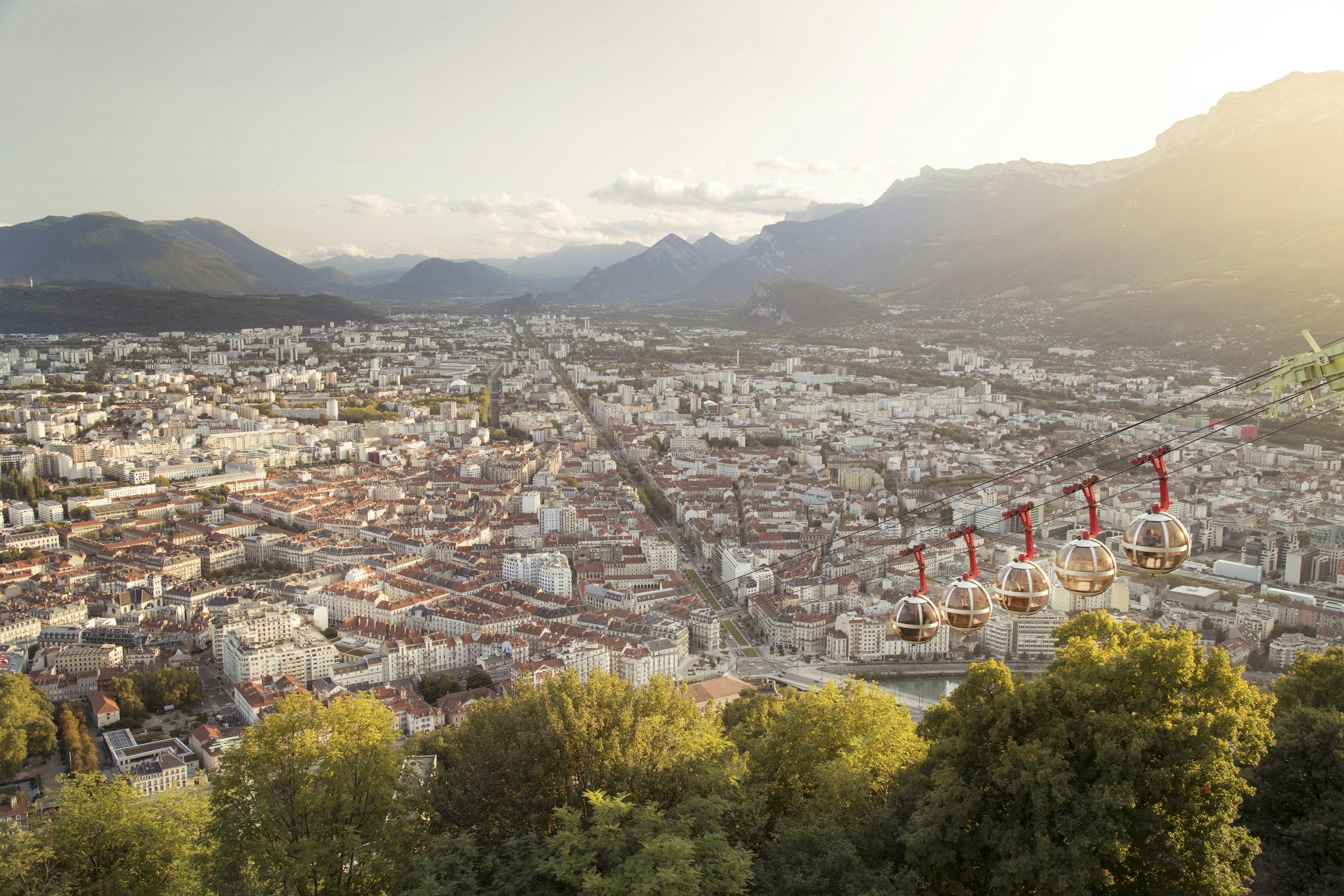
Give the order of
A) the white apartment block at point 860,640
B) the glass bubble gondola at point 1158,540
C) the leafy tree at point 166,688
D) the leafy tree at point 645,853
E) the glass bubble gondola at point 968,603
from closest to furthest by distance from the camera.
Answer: the glass bubble gondola at point 1158,540 < the glass bubble gondola at point 968,603 < the leafy tree at point 645,853 < the leafy tree at point 166,688 < the white apartment block at point 860,640

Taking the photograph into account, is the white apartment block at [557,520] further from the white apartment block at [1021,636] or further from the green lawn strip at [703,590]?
the white apartment block at [1021,636]

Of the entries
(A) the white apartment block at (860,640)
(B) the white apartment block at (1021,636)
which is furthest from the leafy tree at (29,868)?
(B) the white apartment block at (1021,636)

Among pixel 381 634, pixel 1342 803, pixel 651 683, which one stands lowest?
pixel 381 634

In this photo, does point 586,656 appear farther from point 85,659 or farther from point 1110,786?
point 1110,786

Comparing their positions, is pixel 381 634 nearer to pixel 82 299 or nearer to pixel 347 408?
pixel 347 408

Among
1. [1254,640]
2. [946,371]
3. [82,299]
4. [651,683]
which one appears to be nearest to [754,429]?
[946,371]

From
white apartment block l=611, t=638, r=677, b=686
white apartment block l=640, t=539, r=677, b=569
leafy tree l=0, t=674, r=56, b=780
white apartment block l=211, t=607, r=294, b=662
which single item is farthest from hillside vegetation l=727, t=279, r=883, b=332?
leafy tree l=0, t=674, r=56, b=780
